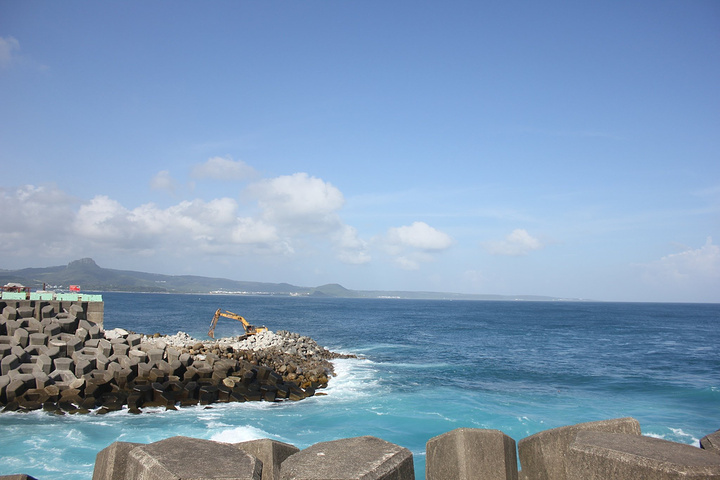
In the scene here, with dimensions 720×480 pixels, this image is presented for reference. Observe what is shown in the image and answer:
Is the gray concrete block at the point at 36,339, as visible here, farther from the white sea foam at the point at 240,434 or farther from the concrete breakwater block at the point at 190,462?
the concrete breakwater block at the point at 190,462

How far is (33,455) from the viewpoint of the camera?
13352 millimetres

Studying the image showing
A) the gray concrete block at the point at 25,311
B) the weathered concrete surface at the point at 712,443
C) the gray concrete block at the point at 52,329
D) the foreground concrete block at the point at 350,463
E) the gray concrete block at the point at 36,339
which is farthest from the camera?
the gray concrete block at the point at 25,311

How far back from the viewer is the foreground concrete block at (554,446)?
4086mm

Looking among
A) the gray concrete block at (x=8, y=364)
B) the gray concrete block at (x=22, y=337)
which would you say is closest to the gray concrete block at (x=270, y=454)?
the gray concrete block at (x=8, y=364)

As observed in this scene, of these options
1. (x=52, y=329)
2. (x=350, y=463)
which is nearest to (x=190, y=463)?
(x=350, y=463)

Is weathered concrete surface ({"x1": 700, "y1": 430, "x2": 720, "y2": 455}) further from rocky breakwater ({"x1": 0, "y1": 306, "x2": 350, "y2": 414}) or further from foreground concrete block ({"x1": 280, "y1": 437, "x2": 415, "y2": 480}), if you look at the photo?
rocky breakwater ({"x1": 0, "y1": 306, "x2": 350, "y2": 414})

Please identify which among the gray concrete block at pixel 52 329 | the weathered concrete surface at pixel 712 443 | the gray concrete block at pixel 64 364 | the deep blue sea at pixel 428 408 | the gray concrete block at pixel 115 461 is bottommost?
the deep blue sea at pixel 428 408

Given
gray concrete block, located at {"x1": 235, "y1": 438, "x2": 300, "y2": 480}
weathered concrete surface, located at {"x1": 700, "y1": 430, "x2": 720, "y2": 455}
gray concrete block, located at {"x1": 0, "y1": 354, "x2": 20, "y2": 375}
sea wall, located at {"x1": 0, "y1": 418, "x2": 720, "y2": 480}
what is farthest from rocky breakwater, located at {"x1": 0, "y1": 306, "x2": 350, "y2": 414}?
weathered concrete surface, located at {"x1": 700, "y1": 430, "x2": 720, "y2": 455}

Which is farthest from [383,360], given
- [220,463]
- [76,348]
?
[220,463]

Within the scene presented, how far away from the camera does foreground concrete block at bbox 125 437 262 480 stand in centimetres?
304

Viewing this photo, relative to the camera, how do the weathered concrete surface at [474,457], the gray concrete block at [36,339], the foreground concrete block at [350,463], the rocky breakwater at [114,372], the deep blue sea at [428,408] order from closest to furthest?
the foreground concrete block at [350,463] < the weathered concrete surface at [474,457] < the deep blue sea at [428,408] < the rocky breakwater at [114,372] < the gray concrete block at [36,339]

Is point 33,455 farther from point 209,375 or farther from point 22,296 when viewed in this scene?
point 22,296

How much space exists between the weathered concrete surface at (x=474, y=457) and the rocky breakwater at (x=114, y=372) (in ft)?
57.2

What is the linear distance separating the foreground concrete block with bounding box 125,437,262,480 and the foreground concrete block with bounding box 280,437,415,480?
0.29 meters
